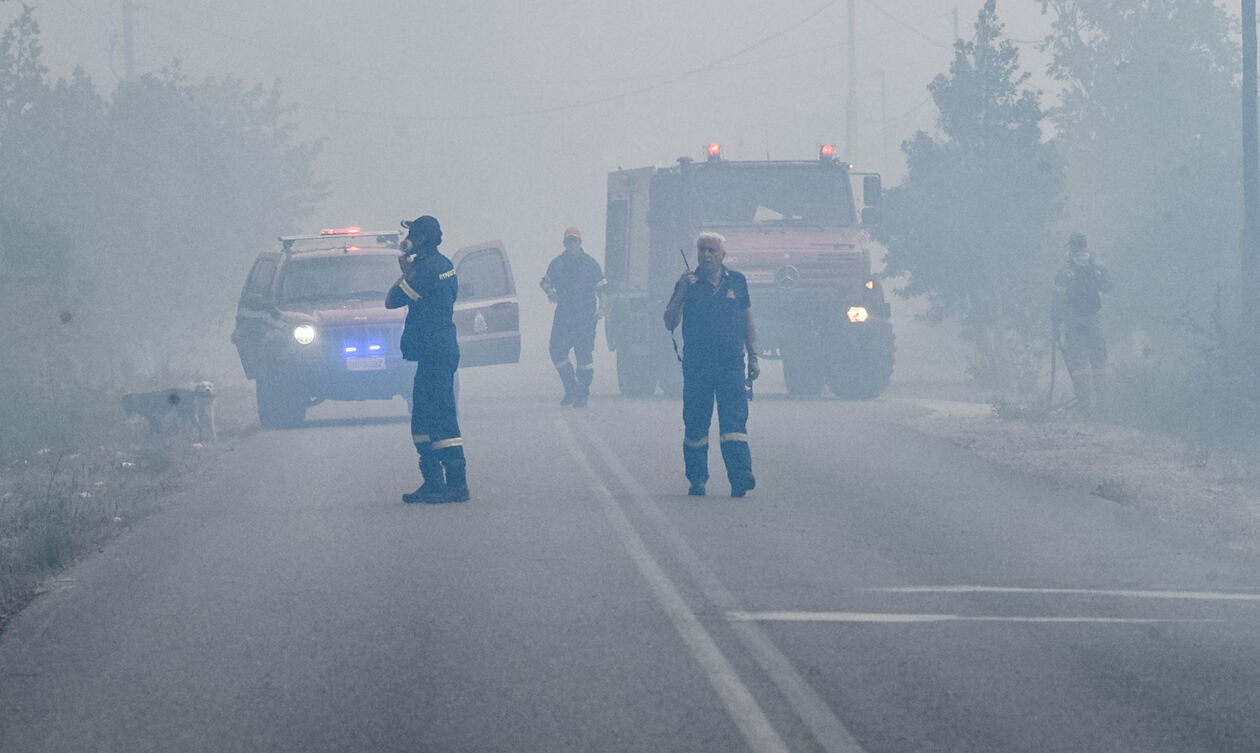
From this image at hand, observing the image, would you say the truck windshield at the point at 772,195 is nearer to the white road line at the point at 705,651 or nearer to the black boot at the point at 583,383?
the black boot at the point at 583,383

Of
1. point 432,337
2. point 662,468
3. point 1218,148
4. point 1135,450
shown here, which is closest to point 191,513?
point 432,337

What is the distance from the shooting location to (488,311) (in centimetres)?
1888

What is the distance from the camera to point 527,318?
235 ft

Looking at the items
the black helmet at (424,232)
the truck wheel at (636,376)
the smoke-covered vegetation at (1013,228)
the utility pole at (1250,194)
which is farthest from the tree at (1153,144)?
the black helmet at (424,232)

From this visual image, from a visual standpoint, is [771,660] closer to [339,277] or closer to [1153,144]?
[339,277]

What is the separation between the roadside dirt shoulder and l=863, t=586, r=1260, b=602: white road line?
192 centimetres

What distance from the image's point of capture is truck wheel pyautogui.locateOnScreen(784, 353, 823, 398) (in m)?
21.4

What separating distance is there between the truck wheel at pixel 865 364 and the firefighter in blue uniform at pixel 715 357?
9.12m

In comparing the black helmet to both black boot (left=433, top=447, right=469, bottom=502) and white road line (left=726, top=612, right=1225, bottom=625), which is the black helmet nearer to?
black boot (left=433, top=447, right=469, bottom=502)

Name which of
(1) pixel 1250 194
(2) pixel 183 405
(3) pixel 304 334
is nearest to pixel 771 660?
(3) pixel 304 334

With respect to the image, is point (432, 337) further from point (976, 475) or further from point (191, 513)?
point (976, 475)

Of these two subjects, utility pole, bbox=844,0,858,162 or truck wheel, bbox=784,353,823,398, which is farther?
utility pole, bbox=844,0,858,162

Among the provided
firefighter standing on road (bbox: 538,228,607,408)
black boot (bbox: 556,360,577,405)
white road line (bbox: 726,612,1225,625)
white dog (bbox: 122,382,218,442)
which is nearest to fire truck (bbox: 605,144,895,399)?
firefighter standing on road (bbox: 538,228,607,408)

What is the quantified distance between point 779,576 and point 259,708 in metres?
3.36
